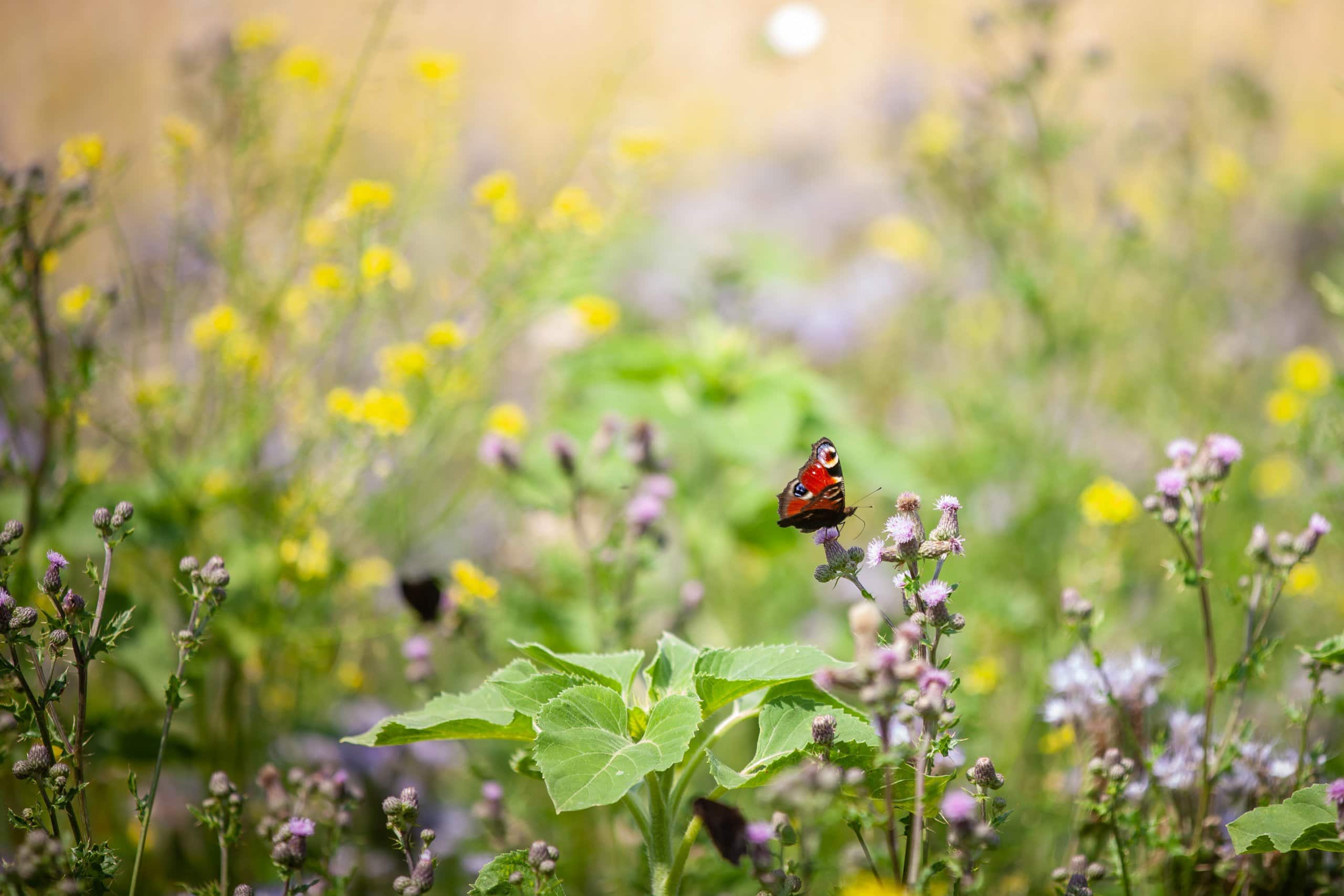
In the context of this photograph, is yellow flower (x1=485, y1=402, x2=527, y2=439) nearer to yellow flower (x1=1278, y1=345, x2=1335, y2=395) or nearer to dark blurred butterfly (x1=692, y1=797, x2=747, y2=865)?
dark blurred butterfly (x1=692, y1=797, x2=747, y2=865)

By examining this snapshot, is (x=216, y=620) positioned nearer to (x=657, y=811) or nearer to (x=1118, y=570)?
(x=657, y=811)

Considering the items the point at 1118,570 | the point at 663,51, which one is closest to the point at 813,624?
the point at 1118,570

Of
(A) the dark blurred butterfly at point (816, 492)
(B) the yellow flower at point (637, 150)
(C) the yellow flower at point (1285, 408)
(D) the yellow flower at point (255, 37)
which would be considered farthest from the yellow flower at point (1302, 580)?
(D) the yellow flower at point (255, 37)

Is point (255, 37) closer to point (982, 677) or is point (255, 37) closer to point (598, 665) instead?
point (598, 665)

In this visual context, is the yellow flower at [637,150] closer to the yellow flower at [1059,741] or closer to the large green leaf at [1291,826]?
the yellow flower at [1059,741]

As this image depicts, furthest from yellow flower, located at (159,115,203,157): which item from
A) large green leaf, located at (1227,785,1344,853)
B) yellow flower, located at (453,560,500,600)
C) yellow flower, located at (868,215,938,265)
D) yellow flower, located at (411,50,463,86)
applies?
yellow flower, located at (868,215,938,265)

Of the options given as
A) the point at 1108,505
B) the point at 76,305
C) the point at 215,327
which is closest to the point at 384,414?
the point at 215,327
